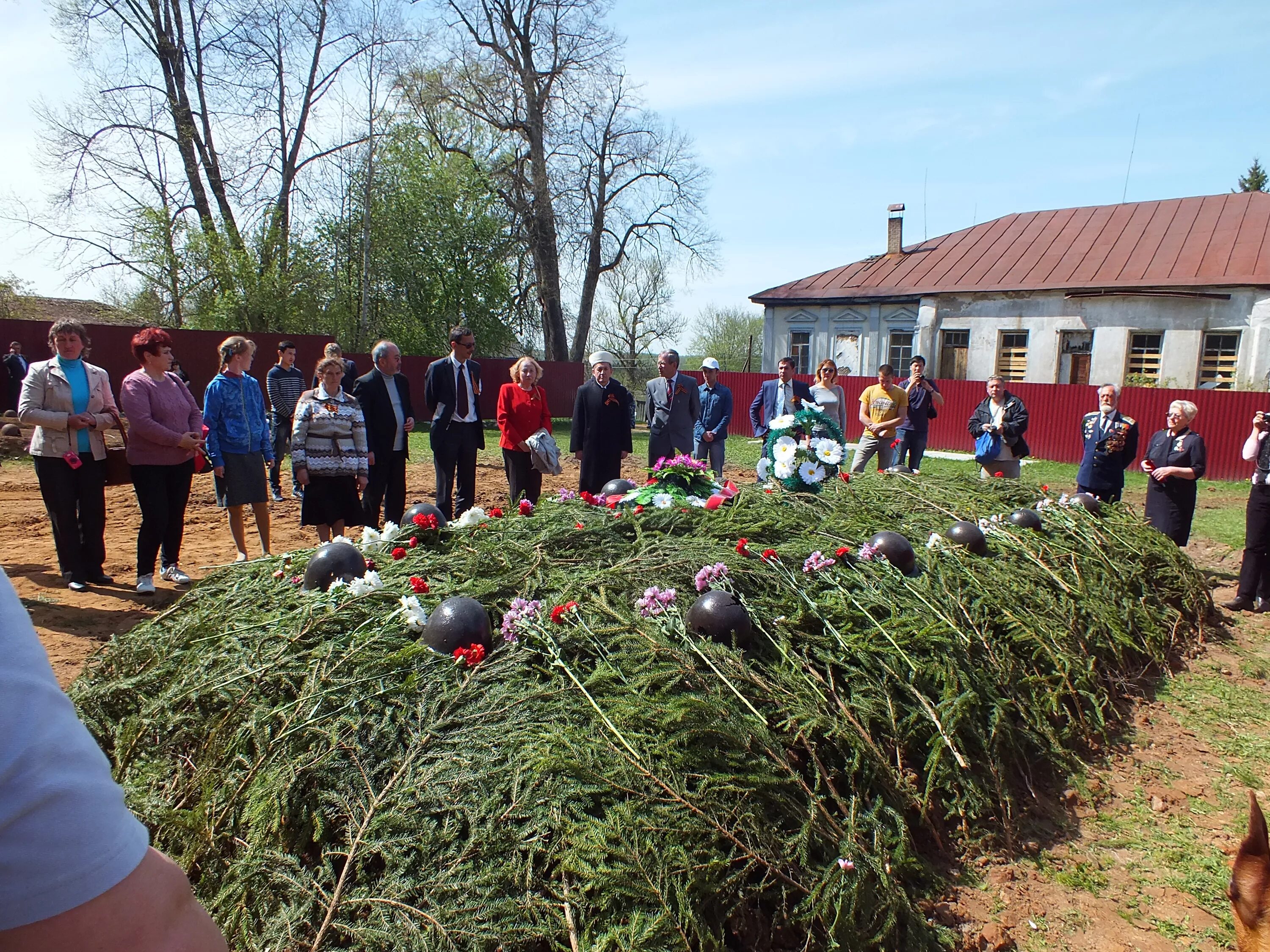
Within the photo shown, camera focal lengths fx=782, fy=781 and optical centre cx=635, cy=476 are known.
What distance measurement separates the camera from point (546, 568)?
3809 mm

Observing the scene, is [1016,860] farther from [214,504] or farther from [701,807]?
[214,504]

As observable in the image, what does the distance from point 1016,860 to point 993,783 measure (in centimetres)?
34

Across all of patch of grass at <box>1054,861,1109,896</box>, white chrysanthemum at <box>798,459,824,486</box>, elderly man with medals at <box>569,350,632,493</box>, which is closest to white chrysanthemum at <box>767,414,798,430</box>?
white chrysanthemum at <box>798,459,824,486</box>

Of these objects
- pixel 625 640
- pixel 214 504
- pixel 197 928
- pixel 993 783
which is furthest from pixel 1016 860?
pixel 214 504

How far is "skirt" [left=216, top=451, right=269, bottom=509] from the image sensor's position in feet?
19.7

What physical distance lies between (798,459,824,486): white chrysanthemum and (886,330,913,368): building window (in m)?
19.2

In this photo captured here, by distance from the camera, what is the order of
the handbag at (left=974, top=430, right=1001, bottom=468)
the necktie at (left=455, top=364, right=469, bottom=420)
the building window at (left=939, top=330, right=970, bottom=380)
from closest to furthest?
the necktie at (left=455, top=364, right=469, bottom=420), the handbag at (left=974, top=430, right=1001, bottom=468), the building window at (left=939, top=330, right=970, bottom=380)

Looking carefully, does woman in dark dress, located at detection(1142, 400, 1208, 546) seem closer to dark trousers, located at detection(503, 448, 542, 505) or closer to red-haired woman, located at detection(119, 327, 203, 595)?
dark trousers, located at detection(503, 448, 542, 505)

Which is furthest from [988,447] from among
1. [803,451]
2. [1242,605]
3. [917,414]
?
[803,451]

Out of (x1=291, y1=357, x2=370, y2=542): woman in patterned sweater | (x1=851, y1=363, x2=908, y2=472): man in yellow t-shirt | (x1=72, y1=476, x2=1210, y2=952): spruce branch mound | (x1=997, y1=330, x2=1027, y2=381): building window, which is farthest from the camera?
(x1=997, y1=330, x2=1027, y2=381): building window

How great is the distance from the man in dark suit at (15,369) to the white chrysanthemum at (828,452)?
1288 cm

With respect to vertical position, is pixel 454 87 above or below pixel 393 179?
above

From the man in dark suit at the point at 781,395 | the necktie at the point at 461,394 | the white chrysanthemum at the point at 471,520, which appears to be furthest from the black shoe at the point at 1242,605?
the necktie at the point at 461,394

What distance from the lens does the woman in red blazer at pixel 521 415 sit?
7191 millimetres
